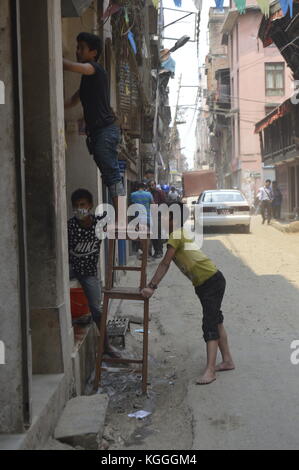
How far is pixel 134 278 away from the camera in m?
11.2

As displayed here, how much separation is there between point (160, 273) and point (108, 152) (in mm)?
1194

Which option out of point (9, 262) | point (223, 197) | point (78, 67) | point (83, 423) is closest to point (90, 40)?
point (78, 67)

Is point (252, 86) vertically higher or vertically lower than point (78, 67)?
higher

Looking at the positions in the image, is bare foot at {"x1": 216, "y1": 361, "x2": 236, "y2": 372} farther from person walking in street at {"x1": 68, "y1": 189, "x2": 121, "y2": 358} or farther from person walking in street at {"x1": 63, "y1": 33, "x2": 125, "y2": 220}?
person walking in street at {"x1": 63, "y1": 33, "x2": 125, "y2": 220}

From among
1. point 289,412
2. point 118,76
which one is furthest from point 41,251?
A: point 118,76

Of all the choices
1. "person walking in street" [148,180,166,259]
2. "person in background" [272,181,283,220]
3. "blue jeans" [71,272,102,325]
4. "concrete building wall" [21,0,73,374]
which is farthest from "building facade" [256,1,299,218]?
"concrete building wall" [21,0,73,374]

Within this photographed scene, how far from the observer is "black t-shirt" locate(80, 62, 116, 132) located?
16.6 ft

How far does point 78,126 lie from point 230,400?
12.1 ft

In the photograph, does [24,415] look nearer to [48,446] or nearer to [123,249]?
[48,446]

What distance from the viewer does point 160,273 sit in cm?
501

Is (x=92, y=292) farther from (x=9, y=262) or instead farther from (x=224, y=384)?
(x=9, y=262)

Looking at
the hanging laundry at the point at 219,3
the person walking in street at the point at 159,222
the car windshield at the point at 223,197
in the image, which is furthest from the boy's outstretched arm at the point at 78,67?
the car windshield at the point at 223,197

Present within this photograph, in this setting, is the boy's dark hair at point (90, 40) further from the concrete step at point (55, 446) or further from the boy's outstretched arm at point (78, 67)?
the concrete step at point (55, 446)

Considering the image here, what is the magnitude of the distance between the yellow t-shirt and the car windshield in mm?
15137
